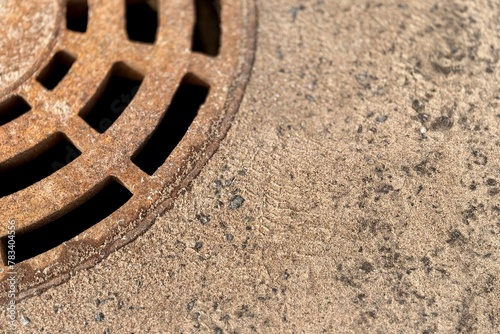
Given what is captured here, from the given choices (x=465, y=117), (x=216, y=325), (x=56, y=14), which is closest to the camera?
(x=216, y=325)

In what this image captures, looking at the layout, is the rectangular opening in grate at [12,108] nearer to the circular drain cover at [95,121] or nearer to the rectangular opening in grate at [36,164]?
the circular drain cover at [95,121]

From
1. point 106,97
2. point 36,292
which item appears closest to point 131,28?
point 106,97

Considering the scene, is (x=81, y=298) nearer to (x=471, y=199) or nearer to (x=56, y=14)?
(x=56, y=14)

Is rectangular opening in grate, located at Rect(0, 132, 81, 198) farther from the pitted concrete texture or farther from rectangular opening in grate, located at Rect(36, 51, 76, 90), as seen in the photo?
the pitted concrete texture

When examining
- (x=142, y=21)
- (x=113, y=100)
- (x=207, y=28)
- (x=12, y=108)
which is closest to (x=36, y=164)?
(x=12, y=108)

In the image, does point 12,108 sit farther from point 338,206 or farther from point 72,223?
point 338,206

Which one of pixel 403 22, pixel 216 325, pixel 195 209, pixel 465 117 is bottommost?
pixel 216 325
